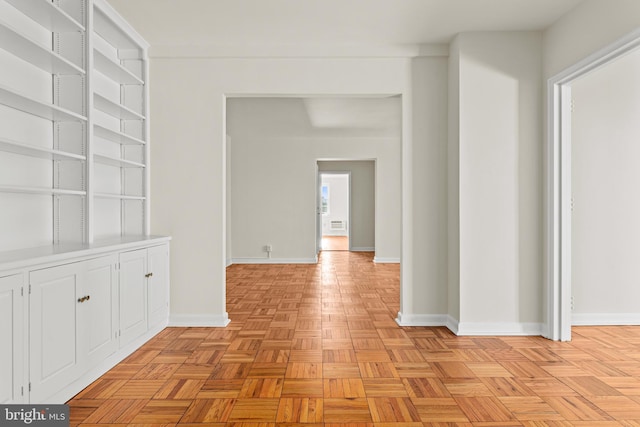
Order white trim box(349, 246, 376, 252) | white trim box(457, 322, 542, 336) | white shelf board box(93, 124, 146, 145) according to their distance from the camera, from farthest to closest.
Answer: white trim box(349, 246, 376, 252) → white trim box(457, 322, 542, 336) → white shelf board box(93, 124, 146, 145)

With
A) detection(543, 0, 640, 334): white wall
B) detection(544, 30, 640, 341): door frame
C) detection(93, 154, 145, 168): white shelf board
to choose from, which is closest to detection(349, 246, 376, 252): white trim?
detection(543, 0, 640, 334): white wall

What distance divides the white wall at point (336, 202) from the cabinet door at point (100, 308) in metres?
12.2

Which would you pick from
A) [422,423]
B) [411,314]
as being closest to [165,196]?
[411,314]

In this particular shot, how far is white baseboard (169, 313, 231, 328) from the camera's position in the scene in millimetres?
3562

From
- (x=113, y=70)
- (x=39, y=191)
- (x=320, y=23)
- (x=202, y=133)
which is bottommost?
(x=39, y=191)

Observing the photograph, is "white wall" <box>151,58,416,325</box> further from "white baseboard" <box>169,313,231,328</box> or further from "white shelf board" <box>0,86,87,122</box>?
"white shelf board" <box>0,86,87,122</box>

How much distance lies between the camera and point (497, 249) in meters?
3.34

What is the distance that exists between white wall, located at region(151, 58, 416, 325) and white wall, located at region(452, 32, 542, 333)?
1.81 feet

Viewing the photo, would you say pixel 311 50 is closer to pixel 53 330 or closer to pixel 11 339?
pixel 53 330

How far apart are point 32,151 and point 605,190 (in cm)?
416

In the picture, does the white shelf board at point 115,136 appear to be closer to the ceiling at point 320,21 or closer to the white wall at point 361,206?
the ceiling at point 320,21

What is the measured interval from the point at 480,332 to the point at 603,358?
2.65ft

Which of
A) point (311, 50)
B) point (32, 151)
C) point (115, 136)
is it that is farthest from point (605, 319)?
point (32, 151)

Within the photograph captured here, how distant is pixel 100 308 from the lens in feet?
7.94
